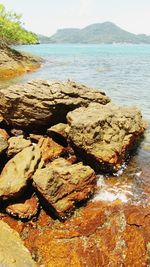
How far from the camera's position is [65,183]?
13422mm

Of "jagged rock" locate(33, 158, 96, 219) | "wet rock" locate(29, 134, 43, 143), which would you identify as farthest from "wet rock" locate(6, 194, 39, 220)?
"wet rock" locate(29, 134, 43, 143)

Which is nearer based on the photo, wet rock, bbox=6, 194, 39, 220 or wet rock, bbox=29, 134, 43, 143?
wet rock, bbox=6, 194, 39, 220

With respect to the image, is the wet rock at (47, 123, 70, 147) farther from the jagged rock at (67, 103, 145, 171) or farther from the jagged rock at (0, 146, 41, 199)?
the jagged rock at (0, 146, 41, 199)

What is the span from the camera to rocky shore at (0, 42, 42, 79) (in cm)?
4850

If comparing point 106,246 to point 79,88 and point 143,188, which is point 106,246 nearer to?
point 143,188

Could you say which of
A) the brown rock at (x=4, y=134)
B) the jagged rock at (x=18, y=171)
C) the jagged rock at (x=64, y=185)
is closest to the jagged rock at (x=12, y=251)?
the jagged rock at (x=18, y=171)

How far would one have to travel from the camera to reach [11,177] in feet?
46.1

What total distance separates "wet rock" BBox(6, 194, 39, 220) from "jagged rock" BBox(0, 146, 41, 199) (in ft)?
1.36

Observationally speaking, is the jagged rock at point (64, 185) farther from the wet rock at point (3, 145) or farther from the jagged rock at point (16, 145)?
the jagged rock at point (16, 145)

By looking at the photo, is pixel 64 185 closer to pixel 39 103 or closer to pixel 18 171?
pixel 18 171

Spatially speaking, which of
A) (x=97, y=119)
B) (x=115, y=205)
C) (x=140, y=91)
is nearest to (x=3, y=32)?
(x=140, y=91)

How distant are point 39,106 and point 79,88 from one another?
325 cm

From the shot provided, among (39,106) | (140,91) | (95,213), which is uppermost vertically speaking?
(39,106)

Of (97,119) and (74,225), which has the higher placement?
(97,119)
